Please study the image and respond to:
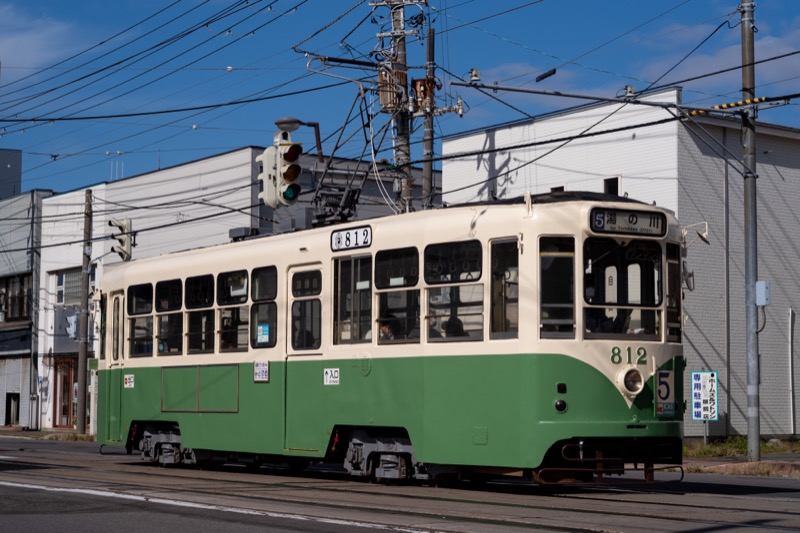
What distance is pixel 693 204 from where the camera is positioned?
28.2 metres

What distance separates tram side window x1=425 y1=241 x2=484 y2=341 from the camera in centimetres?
1403

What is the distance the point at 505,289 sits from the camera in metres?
13.9

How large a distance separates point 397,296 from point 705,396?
480 inches

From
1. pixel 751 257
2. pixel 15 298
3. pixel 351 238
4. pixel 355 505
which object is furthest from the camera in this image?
pixel 15 298

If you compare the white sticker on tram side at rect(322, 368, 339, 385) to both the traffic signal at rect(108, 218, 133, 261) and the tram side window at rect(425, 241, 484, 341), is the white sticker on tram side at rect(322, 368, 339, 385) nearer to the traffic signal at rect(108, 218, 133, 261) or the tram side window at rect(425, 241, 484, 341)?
the tram side window at rect(425, 241, 484, 341)

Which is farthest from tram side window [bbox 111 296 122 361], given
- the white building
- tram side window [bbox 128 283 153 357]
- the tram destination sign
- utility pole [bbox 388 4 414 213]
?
the tram destination sign

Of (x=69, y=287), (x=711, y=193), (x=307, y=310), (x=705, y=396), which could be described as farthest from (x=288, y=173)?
(x=69, y=287)

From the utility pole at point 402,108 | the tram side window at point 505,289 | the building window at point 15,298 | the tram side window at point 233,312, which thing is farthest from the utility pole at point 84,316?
the tram side window at point 505,289

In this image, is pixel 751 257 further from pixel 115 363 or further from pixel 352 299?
pixel 115 363

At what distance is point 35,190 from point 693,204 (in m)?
28.4

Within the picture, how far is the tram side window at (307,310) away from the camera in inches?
642

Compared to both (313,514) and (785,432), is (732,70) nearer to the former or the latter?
(785,432)

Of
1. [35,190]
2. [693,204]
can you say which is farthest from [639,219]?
[35,190]

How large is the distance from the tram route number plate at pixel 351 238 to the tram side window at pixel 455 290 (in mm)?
1245
